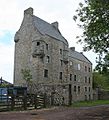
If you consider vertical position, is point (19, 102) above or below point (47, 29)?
below

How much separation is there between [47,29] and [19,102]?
3423 cm

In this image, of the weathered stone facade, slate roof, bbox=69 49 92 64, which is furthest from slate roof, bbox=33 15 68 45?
slate roof, bbox=69 49 92 64

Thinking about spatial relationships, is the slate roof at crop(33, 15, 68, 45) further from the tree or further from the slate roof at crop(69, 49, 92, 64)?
the tree

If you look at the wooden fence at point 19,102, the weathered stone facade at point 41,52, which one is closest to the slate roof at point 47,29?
the weathered stone facade at point 41,52

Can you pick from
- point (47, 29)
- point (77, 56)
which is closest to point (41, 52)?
point (47, 29)

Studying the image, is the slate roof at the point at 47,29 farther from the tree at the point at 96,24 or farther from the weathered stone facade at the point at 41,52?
the tree at the point at 96,24

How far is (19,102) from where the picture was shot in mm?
30438

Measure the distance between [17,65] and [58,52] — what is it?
9071mm

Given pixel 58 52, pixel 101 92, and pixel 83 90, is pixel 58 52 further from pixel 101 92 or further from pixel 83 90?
pixel 101 92

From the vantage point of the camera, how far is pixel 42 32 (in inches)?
2308

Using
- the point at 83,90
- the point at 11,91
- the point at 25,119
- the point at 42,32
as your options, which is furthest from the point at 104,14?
the point at 83,90

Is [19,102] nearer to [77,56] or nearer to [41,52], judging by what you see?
[41,52]

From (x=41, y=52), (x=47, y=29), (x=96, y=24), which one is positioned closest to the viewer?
(x=96, y=24)

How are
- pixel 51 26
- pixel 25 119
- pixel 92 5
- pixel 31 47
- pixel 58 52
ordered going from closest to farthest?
pixel 25 119 → pixel 92 5 → pixel 31 47 → pixel 58 52 → pixel 51 26
